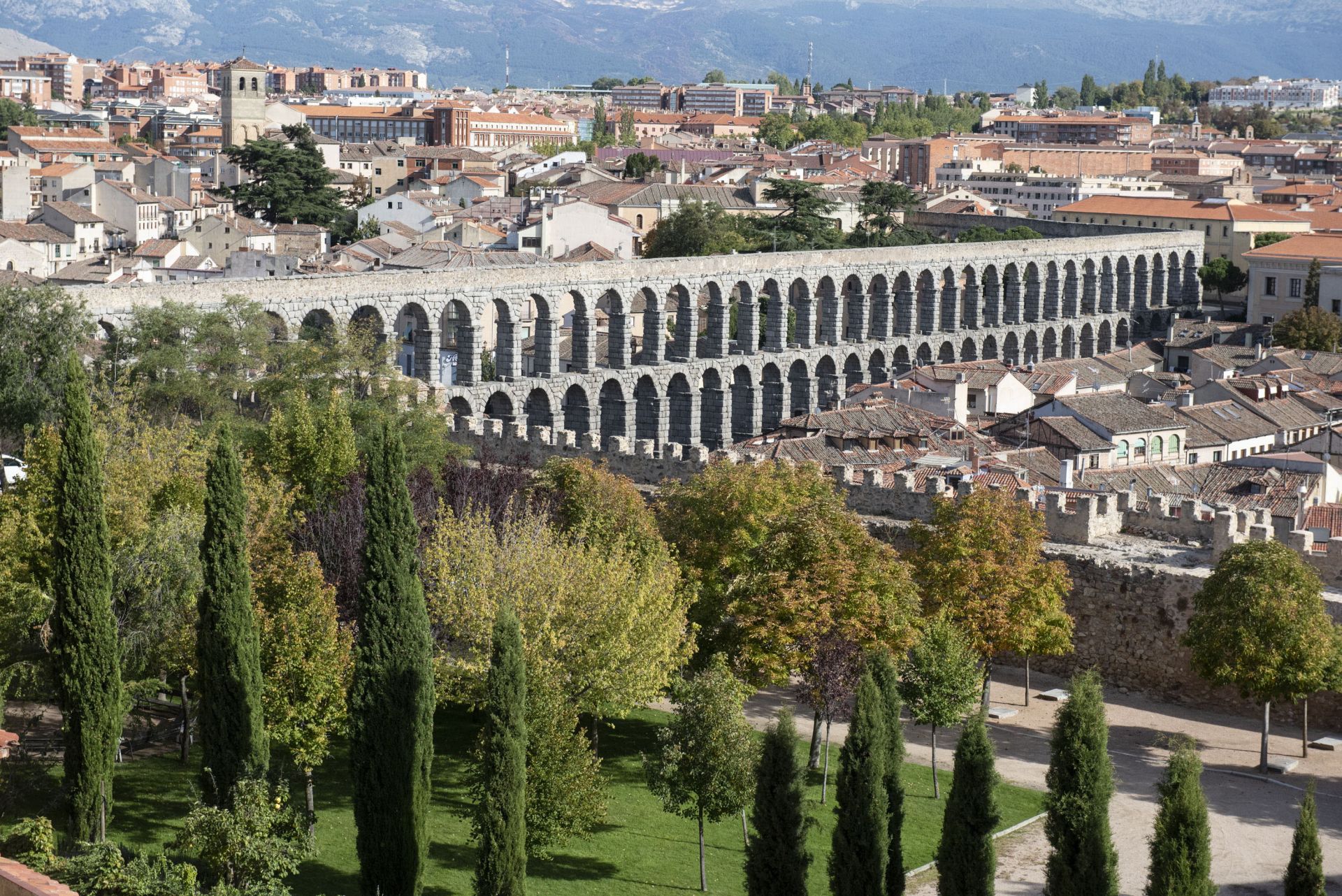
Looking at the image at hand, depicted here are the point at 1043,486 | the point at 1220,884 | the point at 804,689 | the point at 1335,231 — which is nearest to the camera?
A: the point at 1220,884

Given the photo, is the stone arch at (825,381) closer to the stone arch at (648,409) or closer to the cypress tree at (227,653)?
the stone arch at (648,409)

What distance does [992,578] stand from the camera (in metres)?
31.6

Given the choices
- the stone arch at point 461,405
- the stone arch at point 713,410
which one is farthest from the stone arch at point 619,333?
the stone arch at point 461,405

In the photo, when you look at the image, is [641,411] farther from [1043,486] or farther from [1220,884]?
[1220,884]

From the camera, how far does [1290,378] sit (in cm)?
6088

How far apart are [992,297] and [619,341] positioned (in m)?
28.6

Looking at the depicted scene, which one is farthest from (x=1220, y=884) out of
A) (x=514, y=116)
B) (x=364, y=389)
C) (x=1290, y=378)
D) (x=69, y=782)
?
(x=514, y=116)

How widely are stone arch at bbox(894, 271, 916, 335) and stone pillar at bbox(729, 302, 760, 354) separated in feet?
37.5

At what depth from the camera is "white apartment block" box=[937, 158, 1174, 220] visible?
133m

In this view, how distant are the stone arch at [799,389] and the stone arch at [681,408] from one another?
6184mm

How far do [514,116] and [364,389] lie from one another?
141249mm

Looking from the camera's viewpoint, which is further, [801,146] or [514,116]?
[514,116]

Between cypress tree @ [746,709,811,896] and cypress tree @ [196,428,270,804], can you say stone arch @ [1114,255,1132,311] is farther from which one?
cypress tree @ [196,428,270,804]

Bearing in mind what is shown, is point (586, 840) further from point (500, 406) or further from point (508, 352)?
point (508, 352)
